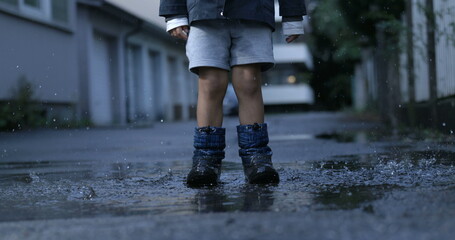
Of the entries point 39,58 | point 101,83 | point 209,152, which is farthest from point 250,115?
point 101,83

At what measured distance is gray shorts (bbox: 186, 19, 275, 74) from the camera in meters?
3.77

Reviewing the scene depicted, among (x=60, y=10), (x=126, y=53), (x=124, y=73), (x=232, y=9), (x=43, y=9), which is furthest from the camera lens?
(x=126, y=53)

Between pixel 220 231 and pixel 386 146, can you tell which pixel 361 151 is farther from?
pixel 220 231

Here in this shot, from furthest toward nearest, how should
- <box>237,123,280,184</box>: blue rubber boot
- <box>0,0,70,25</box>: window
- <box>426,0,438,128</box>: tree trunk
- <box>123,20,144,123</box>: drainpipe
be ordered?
1. <box>123,20,144,123</box>: drainpipe
2. <box>0,0,70,25</box>: window
3. <box>426,0,438,128</box>: tree trunk
4. <box>237,123,280,184</box>: blue rubber boot

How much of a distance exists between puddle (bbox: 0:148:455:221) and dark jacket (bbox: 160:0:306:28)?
2.59ft

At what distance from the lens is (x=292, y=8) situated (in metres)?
3.90

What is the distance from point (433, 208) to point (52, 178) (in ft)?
8.32

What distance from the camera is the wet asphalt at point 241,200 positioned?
2244 mm

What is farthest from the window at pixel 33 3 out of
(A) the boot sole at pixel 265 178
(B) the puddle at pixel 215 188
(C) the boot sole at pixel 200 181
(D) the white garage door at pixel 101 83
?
(A) the boot sole at pixel 265 178

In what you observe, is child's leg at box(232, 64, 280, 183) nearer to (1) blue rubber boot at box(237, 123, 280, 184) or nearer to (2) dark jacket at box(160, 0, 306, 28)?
(1) blue rubber boot at box(237, 123, 280, 184)

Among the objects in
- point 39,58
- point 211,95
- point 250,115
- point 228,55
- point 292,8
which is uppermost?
point 39,58

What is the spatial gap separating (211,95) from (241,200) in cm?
103

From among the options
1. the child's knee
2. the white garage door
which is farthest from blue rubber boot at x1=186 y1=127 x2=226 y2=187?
the white garage door

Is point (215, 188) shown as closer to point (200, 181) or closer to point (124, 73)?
point (200, 181)
